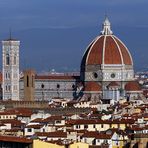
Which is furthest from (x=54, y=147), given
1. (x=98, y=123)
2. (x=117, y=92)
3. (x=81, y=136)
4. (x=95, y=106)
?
(x=117, y=92)

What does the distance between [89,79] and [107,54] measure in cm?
277

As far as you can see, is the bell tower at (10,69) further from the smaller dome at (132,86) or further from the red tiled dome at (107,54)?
the smaller dome at (132,86)

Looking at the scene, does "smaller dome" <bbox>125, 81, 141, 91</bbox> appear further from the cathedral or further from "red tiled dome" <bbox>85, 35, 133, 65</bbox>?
"red tiled dome" <bbox>85, 35, 133, 65</bbox>

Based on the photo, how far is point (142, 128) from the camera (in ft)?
167

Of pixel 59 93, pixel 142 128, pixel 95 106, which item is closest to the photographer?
pixel 142 128

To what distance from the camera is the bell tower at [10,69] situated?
10625cm

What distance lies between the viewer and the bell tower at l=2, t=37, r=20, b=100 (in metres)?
106

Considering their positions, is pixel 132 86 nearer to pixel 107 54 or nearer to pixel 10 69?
pixel 107 54

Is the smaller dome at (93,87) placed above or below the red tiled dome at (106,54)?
below

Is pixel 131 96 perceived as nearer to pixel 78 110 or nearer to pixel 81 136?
pixel 78 110

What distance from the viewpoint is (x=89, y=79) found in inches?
4094

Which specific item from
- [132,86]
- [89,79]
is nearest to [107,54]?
[89,79]

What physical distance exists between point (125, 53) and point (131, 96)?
6530 mm

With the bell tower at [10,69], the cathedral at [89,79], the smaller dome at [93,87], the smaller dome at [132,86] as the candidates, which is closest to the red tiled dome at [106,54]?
the cathedral at [89,79]
